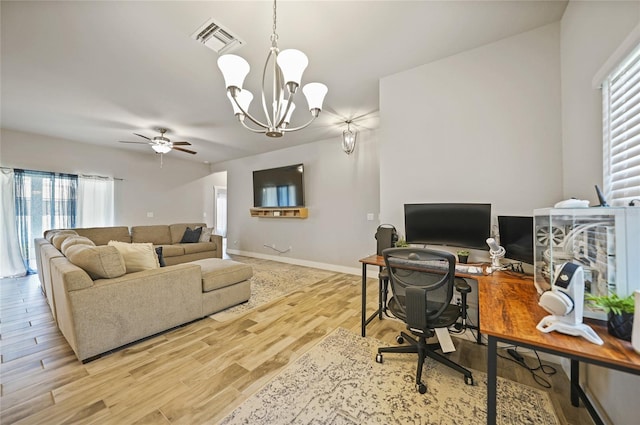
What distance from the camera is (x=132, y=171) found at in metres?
5.57

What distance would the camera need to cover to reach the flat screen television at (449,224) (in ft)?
6.81

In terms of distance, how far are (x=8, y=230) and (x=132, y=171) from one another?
2188 millimetres

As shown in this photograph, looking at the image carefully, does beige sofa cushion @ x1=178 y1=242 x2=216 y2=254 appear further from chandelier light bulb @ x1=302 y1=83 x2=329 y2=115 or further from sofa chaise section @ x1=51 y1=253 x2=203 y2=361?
chandelier light bulb @ x1=302 y1=83 x2=329 y2=115

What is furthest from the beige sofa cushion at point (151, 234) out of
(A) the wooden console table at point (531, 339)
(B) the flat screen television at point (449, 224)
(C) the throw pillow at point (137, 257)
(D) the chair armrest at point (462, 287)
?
(A) the wooden console table at point (531, 339)

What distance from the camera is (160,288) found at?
2205mm

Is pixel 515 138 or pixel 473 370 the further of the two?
pixel 515 138

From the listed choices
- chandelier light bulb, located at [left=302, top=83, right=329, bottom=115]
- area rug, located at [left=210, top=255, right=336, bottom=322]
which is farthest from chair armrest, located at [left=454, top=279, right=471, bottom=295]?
area rug, located at [left=210, top=255, right=336, bottom=322]

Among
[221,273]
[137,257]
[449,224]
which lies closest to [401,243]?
[449,224]

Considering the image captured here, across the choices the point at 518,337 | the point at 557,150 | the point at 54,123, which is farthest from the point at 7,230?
the point at 557,150

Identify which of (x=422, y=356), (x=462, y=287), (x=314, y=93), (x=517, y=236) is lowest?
(x=422, y=356)

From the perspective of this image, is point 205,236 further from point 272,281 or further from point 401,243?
point 401,243

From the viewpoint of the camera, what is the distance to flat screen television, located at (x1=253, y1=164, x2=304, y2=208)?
506cm

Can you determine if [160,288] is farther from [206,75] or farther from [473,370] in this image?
[473,370]

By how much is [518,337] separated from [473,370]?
115 cm
